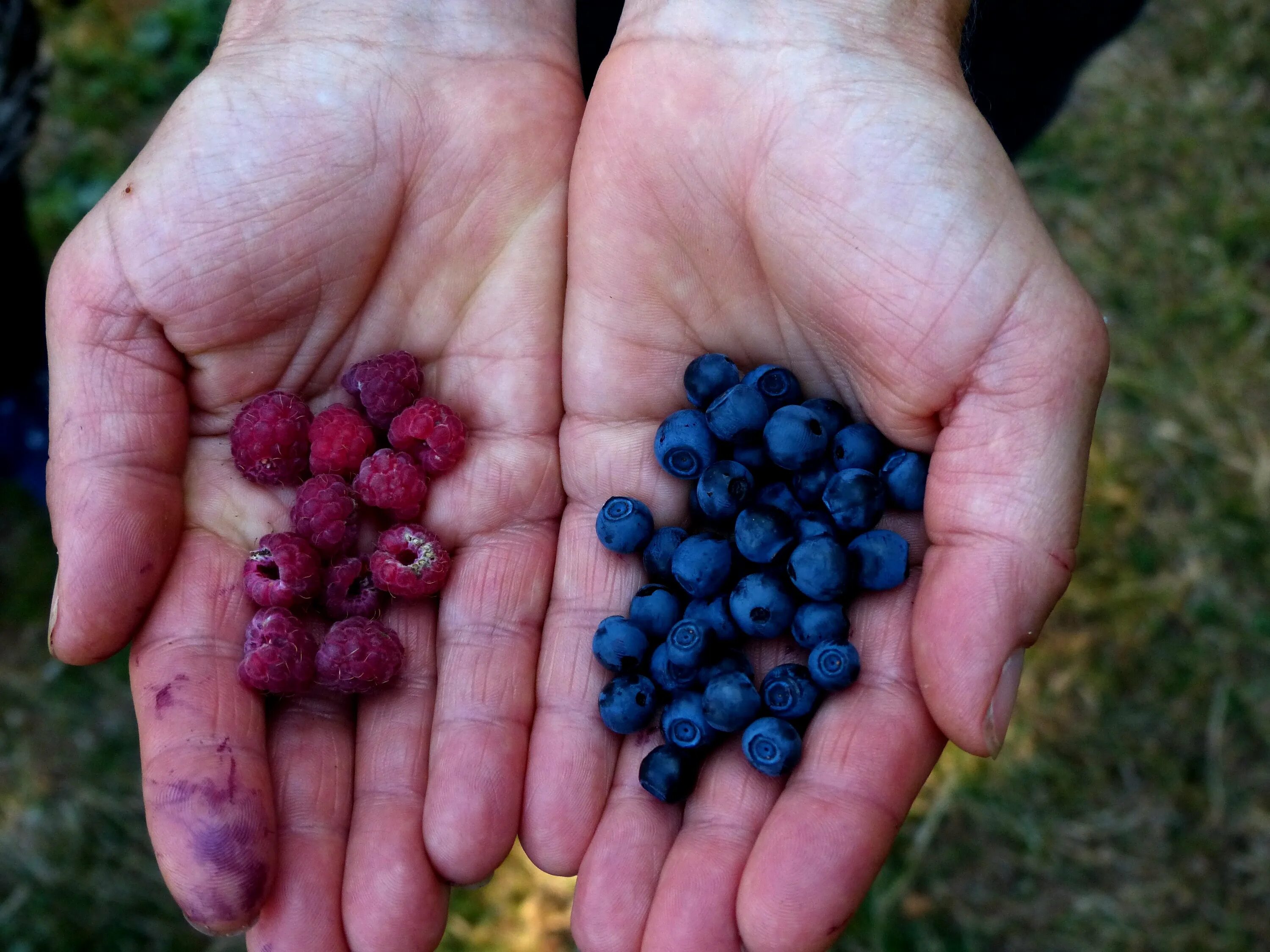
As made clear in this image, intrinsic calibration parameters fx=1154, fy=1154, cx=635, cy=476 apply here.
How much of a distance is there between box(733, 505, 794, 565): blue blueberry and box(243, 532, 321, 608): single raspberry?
0.84 meters

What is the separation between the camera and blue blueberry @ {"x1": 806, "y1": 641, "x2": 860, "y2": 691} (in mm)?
2072

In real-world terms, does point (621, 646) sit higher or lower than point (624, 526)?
lower

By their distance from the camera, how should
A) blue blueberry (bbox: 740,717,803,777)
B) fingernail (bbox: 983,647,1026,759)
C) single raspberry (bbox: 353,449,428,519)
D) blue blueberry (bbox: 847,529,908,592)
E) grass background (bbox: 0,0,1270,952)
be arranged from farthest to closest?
grass background (bbox: 0,0,1270,952) → single raspberry (bbox: 353,449,428,519) → blue blueberry (bbox: 847,529,908,592) → blue blueberry (bbox: 740,717,803,777) → fingernail (bbox: 983,647,1026,759)

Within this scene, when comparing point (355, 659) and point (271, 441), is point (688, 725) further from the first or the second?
point (271, 441)

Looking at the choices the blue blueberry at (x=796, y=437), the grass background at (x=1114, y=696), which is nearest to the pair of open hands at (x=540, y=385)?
the blue blueberry at (x=796, y=437)

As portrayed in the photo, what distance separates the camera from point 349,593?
91.2 inches

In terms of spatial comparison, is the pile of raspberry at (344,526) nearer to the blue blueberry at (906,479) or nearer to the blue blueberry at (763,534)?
the blue blueberry at (763,534)

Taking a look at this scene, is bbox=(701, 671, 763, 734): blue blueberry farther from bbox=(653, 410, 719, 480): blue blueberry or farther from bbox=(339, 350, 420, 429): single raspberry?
bbox=(339, 350, 420, 429): single raspberry

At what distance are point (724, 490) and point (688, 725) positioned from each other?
0.47 metres

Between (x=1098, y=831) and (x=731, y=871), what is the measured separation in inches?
68.7

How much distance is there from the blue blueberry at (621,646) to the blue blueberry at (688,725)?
0.11 metres

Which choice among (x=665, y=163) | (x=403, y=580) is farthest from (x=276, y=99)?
(x=403, y=580)

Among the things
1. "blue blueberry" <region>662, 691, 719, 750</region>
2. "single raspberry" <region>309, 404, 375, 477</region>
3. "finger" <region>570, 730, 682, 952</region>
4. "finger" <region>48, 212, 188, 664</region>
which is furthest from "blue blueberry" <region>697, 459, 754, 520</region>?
"finger" <region>48, 212, 188, 664</region>

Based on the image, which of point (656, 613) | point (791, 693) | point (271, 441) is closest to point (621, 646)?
point (656, 613)
